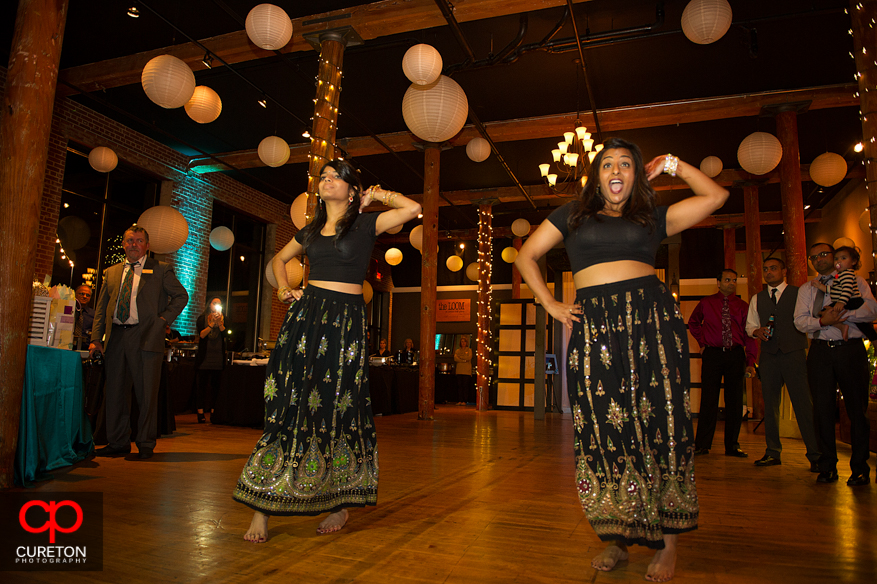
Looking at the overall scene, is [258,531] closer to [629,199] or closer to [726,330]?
[629,199]

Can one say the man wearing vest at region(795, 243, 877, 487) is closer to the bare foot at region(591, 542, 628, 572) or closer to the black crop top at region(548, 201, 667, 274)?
the black crop top at region(548, 201, 667, 274)

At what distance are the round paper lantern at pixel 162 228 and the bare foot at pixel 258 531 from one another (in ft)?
20.8

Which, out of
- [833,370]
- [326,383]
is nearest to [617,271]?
[326,383]

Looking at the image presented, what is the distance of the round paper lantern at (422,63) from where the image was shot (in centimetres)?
464

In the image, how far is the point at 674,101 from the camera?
8.36 metres

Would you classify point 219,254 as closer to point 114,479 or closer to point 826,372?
point 114,479

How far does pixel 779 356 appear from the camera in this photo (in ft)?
14.6

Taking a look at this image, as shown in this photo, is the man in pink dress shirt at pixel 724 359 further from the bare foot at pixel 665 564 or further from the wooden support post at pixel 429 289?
the wooden support post at pixel 429 289

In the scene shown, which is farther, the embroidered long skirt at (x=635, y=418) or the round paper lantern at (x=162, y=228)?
the round paper lantern at (x=162, y=228)

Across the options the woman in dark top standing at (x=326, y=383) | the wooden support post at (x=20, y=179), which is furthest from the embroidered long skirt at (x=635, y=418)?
the wooden support post at (x=20, y=179)

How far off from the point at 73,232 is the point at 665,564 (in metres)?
10.3

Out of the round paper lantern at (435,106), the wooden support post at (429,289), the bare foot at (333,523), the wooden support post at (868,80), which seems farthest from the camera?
the wooden support post at (429,289)

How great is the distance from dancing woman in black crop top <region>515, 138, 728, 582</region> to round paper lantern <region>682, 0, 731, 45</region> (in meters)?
3.68

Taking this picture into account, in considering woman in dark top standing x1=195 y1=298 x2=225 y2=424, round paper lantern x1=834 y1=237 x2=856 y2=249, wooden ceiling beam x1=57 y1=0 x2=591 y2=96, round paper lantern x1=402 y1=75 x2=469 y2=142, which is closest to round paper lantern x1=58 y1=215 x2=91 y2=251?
wooden ceiling beam x1=57 y1=0 x2=591 y2=96
